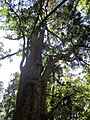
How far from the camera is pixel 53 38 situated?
42.6ft

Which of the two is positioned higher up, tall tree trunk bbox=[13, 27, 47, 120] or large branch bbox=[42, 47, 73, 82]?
large branch bbox=[42, 47, 73, 82]

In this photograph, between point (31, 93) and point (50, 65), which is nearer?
point (31, 93)

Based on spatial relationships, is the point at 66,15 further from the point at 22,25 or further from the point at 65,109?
the point at 65,109

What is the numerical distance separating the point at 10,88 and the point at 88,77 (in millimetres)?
Answer: 21741

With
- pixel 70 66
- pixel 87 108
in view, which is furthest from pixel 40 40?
pixel 87 108

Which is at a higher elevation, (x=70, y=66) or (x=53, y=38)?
(x=53, y=38)

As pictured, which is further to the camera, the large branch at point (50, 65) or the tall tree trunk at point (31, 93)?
the large branch at point (50, 65)

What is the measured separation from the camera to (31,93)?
6.68m

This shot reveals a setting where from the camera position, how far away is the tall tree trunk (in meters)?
6.16

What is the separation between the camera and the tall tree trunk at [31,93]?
20.2 ft

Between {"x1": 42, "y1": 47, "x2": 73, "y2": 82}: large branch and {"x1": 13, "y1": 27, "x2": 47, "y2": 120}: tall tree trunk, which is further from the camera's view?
{"x1": 42, "y1": 47, "x2": 73, "y2": 82}: large branch

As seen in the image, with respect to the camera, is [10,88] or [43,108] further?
[10,88]

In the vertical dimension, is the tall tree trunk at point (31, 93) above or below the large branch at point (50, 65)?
below

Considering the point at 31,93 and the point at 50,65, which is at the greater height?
the point at 50,65
